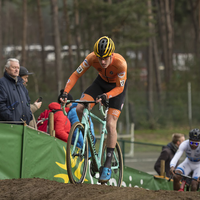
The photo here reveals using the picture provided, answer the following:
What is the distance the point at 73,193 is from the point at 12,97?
8.42ft

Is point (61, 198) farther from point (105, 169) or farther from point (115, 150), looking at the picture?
point (115, 150)

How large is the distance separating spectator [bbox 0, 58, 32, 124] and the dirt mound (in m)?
1.64

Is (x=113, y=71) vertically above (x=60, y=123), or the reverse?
(x=113, y=71)

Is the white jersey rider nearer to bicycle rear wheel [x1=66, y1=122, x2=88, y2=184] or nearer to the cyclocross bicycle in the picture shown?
the cyclocross bicycle

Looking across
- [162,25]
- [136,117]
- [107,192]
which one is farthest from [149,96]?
[107,192]

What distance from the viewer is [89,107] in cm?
671

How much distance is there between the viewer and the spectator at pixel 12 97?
7.34m

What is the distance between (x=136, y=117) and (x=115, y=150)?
2120 cm

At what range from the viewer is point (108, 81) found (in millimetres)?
7137

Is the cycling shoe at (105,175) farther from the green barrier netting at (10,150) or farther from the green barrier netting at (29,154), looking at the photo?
the green barrier netting at (10,150)

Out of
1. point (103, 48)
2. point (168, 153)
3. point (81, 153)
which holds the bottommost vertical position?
point (168, 153)

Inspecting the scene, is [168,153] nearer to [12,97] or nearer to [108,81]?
[108,81]

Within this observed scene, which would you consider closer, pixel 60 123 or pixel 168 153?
pixel 60 123

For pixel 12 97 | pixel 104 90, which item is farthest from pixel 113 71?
pixel 12 97
